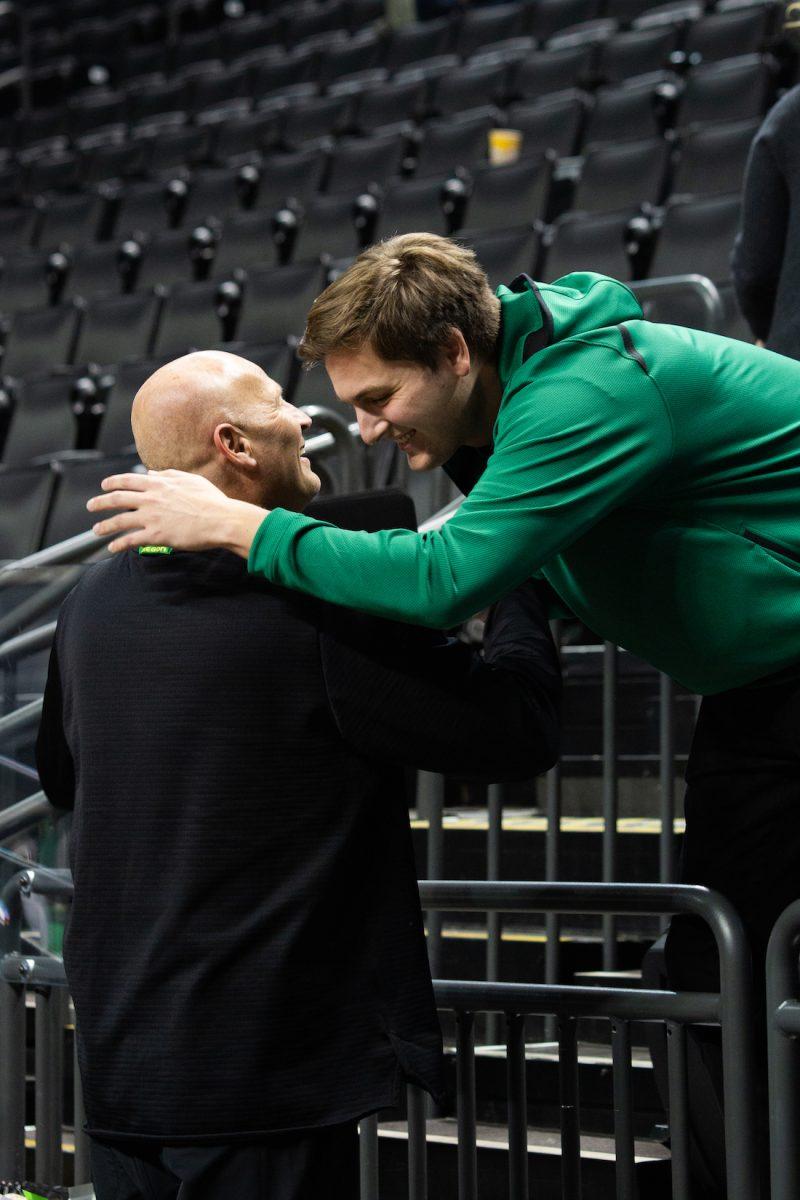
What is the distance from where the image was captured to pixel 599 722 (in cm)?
338

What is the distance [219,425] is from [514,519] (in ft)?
1.07

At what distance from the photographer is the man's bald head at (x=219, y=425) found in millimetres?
1551

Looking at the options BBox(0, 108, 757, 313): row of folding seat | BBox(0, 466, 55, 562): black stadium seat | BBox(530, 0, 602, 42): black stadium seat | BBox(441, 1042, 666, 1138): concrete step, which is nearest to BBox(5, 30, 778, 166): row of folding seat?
BBox(530, 0, 602, 42): black stadium seat

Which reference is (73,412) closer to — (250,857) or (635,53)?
(635,53)

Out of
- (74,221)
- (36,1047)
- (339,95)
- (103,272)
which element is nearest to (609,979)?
(36,1047)

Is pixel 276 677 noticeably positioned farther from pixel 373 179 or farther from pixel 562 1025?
pixel 373 179

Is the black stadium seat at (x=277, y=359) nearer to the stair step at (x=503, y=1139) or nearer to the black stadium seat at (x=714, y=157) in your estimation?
the black stadium seat at (x=714, y=157)

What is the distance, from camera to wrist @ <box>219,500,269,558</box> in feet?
4.75

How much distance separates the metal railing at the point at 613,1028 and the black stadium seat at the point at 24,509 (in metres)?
3.28

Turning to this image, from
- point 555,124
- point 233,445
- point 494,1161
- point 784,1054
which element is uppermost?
point 555,124

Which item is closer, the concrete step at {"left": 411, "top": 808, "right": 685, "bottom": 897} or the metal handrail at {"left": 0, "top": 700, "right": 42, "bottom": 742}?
the metal handrail at {"left": 0, "top": 700, "right": 42, "bottom": 742}

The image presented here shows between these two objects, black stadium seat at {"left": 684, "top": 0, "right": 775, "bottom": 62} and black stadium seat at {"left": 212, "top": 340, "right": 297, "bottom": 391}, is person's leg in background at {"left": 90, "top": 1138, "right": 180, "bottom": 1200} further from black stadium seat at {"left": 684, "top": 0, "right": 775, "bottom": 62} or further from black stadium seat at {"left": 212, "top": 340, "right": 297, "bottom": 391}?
black stadium seat at {"left": 684, "top": 0, "right": 775, "bottom": 62}

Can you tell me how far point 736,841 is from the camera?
5.33ft

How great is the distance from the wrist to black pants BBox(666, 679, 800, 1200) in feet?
1.77
